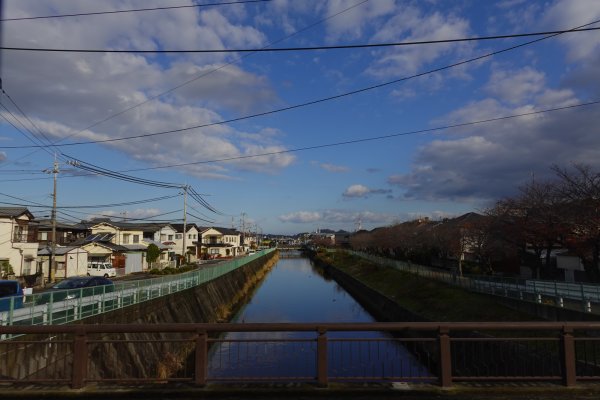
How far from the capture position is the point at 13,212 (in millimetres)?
34750

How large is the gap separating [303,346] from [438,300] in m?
11.8

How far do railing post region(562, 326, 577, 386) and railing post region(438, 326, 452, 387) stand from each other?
1.62m

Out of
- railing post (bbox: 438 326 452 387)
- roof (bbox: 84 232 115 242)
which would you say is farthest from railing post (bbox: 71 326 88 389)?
roof (bbox: 84 232 115 242)

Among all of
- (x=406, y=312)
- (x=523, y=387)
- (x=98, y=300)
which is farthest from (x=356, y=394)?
(x=406, y=312)

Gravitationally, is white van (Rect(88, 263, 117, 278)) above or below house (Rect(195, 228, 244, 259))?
below

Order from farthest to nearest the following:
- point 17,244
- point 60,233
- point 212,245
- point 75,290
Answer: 1. point 212,245
2. point 60,233
3. point 17,244
4. point 75,290

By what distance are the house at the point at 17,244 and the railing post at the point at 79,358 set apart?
31591 mm

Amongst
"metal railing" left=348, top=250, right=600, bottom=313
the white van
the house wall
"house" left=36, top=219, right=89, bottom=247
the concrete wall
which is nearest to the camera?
the concrete wall

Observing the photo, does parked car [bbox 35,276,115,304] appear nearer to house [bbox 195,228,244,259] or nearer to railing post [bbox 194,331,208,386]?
railing post [bbox 194,331,208,386]

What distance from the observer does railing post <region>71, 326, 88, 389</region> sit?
6.11 meters

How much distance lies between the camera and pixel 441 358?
6223mm

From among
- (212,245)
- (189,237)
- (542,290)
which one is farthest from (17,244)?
(212,245)

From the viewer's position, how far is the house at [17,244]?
33.6m

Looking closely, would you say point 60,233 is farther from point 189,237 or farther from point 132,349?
point 132,349
